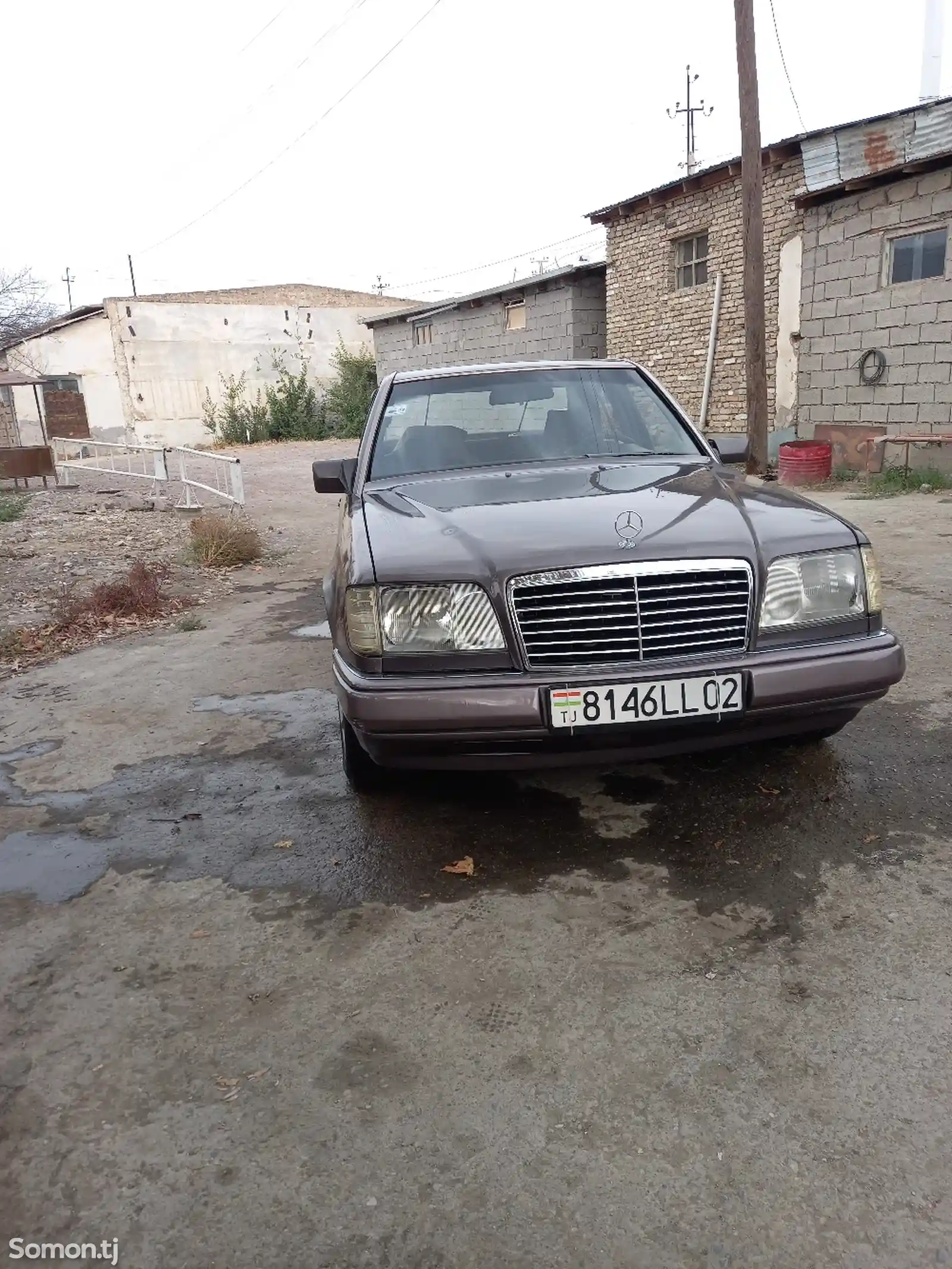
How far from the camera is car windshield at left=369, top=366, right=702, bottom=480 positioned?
3.72 m

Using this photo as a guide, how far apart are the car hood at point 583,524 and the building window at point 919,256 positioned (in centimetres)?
983

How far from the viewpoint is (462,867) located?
265 cm

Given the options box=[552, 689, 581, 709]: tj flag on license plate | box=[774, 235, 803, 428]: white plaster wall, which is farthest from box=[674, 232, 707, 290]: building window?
box=[552, 689, 581, 709]: tj flag on license plate

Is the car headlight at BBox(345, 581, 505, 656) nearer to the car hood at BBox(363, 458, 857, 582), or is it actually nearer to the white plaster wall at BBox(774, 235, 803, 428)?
the car hood at BBox(363, 458, 857, 582)

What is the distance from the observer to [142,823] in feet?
10.0

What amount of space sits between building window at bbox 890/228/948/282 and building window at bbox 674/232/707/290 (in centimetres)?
410

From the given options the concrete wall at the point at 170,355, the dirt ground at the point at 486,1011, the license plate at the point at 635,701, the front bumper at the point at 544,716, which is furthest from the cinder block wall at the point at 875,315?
the concrete wall at the point at 170,355

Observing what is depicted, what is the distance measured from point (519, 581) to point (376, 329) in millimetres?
25612

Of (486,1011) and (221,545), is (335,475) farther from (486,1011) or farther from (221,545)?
(221,545)

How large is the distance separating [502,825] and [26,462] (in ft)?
57.1

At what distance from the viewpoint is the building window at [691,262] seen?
15.1 meters

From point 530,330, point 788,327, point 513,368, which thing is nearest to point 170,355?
point 530,330

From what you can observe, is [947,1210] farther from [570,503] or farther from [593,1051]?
[570,503]

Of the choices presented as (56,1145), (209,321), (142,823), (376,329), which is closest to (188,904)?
(142,823)
